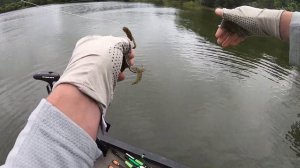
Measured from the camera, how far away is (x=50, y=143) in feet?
2.81

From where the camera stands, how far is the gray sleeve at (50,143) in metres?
0.83

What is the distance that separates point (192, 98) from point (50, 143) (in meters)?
13.3

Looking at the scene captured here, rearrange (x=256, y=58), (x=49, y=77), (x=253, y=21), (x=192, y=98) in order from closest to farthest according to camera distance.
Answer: (x=253, y=21)
(x=49, y=77)
(x=192, y=98)
(x=256, y=58)

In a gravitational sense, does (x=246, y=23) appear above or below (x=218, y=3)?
above

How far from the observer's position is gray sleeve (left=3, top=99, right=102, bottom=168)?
832 millimetres

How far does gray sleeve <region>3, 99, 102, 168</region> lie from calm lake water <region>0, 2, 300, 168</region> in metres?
9.49

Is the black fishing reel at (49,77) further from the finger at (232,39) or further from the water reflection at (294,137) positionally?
the water reflection at (294,137)

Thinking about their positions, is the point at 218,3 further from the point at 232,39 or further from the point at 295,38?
the point at 295,38

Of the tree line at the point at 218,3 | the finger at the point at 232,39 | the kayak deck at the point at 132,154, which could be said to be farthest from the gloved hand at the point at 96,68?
the tree line at the point at 218,3

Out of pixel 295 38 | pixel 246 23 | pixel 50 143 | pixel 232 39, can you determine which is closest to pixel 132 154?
pixel 232 39

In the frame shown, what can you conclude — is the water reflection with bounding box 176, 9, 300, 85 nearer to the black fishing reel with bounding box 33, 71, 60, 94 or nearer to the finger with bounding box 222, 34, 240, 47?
the black fishing reel with bounding box 33, 71, 60, 94

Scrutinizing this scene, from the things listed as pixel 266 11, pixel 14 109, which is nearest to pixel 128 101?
pixel 14 109

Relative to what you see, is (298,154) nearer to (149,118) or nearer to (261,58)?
(149,118)

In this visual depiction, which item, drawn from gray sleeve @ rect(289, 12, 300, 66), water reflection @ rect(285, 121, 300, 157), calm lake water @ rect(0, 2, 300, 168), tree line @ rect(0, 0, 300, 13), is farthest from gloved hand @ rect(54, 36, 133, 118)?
tree line @ rect(0, 0, 300, 13)
